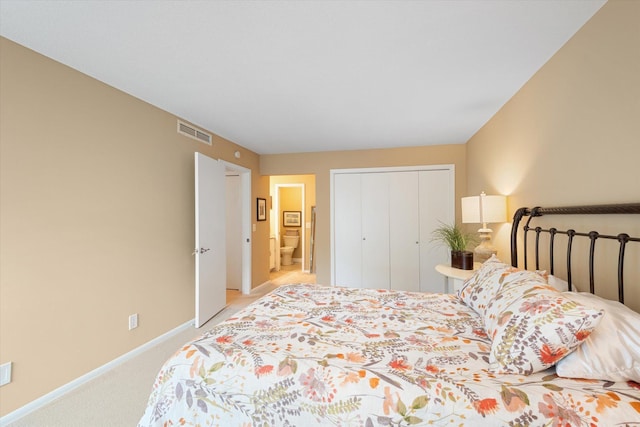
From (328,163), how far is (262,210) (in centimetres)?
148

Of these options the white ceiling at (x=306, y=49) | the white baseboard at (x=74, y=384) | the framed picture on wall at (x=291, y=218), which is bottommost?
the white baseboard at (x=74, y=384)

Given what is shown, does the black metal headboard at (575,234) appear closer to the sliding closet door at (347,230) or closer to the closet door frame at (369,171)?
the closet door frame at (369,171)

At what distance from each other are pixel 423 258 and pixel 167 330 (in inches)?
140

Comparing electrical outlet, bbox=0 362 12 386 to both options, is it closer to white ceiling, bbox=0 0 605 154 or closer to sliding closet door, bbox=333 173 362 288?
white ceiling, bbox=0 0 605 154

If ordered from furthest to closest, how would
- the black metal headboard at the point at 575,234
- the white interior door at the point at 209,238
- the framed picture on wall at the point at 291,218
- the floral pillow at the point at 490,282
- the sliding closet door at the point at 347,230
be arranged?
the framed picture on wall at the point at 291,218 < the sliding closet door at the point at 347,230 < the white interior door at the point at 209,238 < the floral pillow at the point at 490,282 < the black metal headboard at the point at 575,234

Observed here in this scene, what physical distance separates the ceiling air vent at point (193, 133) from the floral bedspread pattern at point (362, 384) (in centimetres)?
249

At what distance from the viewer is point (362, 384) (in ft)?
3.37

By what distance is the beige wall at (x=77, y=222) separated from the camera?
69.4 inches

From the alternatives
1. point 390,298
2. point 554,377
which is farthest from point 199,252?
point 554,377

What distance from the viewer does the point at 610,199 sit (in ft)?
4.57

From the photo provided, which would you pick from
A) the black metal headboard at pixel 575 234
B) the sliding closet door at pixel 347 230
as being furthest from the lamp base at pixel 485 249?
the sliding closet door at pixel 347 230

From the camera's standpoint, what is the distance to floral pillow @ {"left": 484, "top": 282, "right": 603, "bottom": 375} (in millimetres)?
990

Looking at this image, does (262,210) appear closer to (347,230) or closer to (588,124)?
(347,230)

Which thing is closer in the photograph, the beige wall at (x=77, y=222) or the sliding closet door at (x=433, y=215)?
the beige wall at (x=77, y=222)
